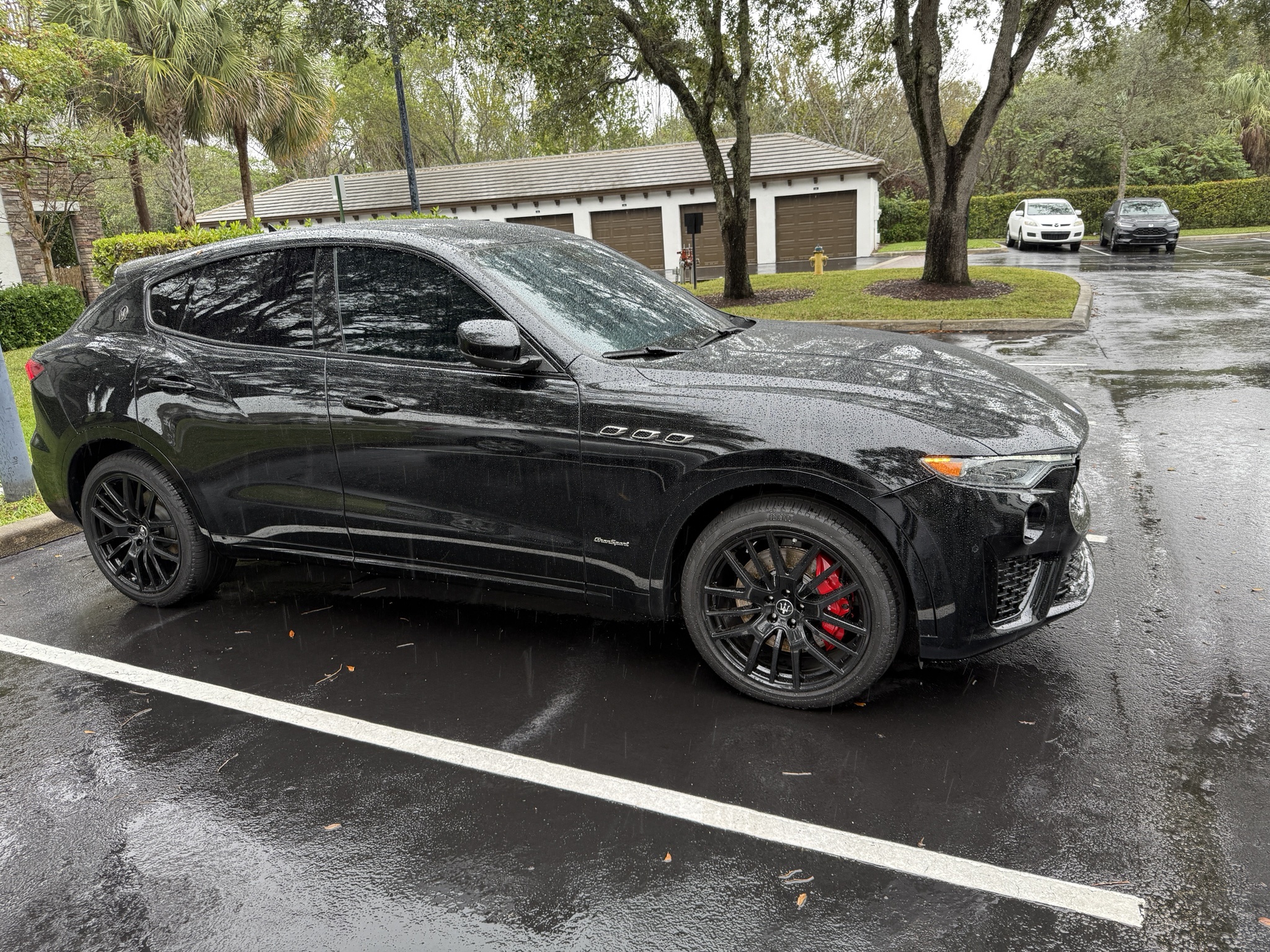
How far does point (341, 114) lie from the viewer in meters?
47.0

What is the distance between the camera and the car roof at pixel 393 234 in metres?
3.82

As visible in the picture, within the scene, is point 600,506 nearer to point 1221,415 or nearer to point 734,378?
point 734,378

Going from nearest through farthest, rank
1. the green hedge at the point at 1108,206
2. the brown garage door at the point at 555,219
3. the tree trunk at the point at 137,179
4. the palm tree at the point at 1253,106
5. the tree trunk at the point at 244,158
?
the tree trunk at the point at 137,179 → the tree trunk at the point at 244,158 → the brown garage door at the point at 555,219 → the green hedge at the point at 1108,206 → the palm tree at the point at 1253,106

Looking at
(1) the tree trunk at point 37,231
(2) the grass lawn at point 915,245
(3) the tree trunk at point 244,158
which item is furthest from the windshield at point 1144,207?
(1) the tree trunk at point 37,231

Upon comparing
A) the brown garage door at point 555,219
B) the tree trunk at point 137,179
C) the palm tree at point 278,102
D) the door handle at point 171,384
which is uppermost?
the palm tree at point 278,102

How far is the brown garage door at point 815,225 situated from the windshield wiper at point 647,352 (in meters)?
32.6

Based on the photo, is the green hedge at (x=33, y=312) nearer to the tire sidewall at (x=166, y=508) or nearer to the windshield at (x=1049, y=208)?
the tire sidewall at (x=166, y=508)

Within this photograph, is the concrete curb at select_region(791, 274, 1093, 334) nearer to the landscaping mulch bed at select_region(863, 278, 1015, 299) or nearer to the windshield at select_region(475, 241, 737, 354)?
the landscaping mulch bed at select_region(863, 278, 1015, 299)

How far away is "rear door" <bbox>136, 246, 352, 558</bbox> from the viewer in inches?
152

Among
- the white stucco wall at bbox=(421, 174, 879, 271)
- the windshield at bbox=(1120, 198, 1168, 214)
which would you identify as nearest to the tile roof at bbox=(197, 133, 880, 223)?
the white stucco wall at bbox=(421, 174, 879, 271)

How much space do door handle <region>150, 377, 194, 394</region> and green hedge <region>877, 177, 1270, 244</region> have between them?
40.3 m

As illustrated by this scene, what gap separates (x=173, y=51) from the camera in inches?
840

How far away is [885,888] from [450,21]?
1453cm

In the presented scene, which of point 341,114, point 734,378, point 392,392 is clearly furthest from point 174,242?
point 341,114
